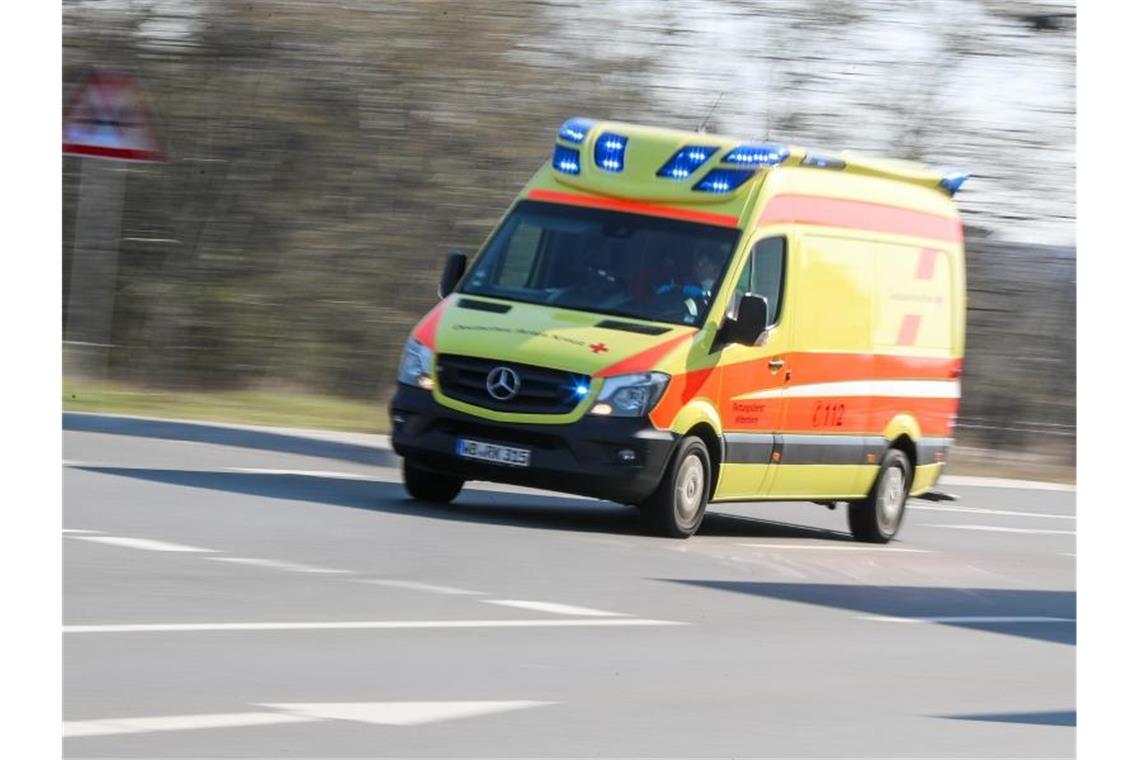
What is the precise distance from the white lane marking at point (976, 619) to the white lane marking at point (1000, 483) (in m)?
11.0

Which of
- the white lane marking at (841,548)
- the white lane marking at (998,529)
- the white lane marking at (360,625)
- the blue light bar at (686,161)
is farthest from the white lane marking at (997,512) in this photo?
the white lane marking at (360,625)

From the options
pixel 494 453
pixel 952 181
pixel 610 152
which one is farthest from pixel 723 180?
pixel 952 181

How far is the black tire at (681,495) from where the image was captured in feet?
44.5

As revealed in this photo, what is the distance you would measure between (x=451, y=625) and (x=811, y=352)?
6.11m

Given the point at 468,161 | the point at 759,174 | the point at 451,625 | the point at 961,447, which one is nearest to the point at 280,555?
the point at 451,625

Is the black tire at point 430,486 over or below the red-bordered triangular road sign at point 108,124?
below

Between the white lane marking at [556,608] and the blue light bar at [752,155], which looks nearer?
the white lane marking at [556,608]

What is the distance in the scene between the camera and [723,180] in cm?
1437

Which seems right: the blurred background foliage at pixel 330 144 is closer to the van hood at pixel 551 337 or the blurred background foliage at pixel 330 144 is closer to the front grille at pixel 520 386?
the van hood at pixel 551 337

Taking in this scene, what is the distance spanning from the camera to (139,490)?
13.6 metres

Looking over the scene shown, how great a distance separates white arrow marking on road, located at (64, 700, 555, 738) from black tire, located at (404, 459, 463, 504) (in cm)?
669

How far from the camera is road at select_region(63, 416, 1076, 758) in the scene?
279 inches

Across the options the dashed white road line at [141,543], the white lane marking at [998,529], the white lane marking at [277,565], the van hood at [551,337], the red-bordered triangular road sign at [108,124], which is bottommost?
the white lane marking at [998,529]
